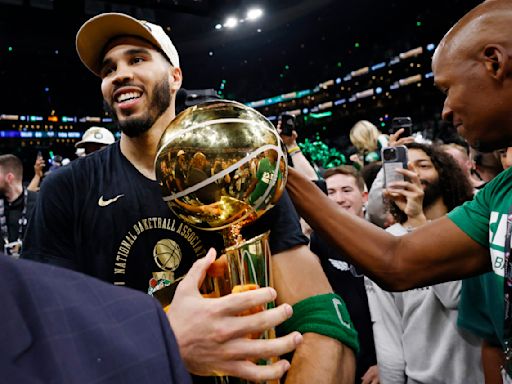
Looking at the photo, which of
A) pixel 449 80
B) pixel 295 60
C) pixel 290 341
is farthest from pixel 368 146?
pixel 295 60

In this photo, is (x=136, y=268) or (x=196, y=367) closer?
(x=196, y=367)

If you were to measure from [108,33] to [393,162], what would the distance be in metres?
1.32

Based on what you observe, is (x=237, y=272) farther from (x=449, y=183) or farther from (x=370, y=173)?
(x=370, y=173)

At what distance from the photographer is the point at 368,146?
4.37 m

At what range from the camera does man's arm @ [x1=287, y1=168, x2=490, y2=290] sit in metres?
1.47

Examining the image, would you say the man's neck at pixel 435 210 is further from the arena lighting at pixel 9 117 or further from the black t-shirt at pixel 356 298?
the arena lighting at pixel 9 117

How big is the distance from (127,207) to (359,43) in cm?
1625

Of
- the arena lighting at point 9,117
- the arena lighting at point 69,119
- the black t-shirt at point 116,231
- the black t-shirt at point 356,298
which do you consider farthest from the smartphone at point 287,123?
the arena lighting at point 69,119

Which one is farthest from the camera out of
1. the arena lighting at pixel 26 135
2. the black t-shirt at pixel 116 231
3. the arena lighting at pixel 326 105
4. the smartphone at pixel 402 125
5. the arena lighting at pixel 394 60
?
the arena lighting at pixel 326 105

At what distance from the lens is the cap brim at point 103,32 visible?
134 cm

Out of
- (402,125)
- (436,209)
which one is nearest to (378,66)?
(402,125)

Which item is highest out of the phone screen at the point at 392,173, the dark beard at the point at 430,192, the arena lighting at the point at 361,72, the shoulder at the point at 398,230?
the arena lighting at the point at 361,72

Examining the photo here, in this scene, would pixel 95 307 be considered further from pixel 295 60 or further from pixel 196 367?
pixel 295 60

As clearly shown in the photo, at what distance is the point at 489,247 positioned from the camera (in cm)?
145
